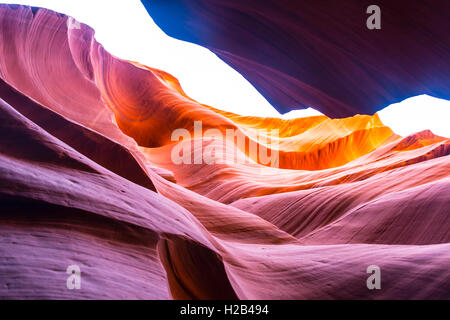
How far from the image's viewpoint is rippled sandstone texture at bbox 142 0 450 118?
104 inches

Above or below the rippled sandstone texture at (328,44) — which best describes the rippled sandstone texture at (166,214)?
below

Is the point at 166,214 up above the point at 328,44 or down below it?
below

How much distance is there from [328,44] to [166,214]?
7.33 feet

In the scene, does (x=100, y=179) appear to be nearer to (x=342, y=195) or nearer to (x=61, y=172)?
(x=61, y=172)

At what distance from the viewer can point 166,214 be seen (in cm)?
178

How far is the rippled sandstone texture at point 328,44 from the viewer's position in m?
2.64

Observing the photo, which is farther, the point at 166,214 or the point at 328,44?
the point at 328,44

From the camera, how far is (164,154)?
7707mm

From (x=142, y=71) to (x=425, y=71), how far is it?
8.30 meters

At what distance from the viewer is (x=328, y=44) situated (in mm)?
3166

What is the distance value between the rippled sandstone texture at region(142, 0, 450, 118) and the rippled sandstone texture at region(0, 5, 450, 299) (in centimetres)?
100

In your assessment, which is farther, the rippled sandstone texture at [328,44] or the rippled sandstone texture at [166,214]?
the rippled sandstone texture at [328,44]

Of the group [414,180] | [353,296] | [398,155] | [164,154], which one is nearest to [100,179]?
[353,296]

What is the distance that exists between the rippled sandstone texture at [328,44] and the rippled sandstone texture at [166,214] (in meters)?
1.00
